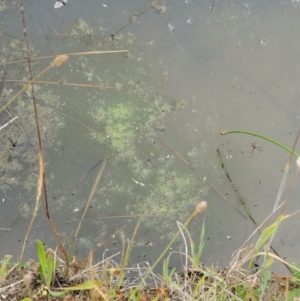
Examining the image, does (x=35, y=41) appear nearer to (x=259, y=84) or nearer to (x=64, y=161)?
(x=64, y=161)

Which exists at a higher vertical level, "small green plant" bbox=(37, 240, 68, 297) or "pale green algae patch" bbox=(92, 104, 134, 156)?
"pale green algae patch" bbox=(92, 104, 134, 156)

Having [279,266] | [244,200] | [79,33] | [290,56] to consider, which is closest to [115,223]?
[244,200]

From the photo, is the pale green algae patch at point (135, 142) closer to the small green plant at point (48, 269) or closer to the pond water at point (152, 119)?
the pond water at point (152, 119)

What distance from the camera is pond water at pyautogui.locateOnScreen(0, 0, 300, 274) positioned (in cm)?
146

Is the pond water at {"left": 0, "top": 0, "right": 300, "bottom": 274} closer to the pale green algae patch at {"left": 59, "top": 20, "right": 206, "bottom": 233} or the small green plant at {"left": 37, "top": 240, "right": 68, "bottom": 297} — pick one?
the pale green algae patch at {"left": 59, "top": 20, "right": 206, "bottom": 233}

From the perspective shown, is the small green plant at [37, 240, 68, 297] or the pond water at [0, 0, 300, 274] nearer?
the small green plant at [37, 240, 68, 297]

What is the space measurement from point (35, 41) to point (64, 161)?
18.9 inches

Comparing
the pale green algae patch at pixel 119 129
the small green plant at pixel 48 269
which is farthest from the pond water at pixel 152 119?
the small green plant at pixel 48 269

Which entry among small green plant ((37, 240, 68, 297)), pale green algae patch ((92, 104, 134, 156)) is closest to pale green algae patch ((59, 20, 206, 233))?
pale green algae patch ((92, 104, 134, 156))

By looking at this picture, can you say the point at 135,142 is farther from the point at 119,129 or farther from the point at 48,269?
the point at 48,269

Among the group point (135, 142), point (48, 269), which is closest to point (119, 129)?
point (135, 142)

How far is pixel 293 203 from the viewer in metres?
1.49

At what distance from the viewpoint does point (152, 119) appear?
1.52 meters

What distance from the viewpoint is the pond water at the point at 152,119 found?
4.79 ft
